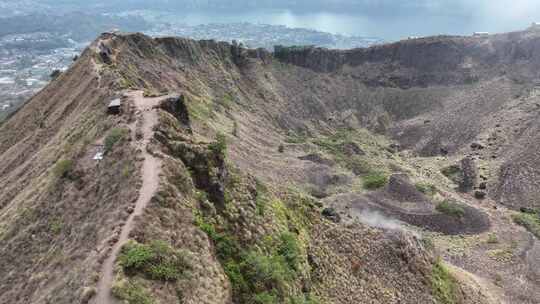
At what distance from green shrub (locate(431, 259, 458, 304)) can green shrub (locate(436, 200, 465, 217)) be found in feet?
61.8

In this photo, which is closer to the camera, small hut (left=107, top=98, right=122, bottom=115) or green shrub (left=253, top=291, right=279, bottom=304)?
green shrub (left=253, top=291, right=279, bottom=304)

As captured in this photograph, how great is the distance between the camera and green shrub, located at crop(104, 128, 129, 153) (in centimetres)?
2580

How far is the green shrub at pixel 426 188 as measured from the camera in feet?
190

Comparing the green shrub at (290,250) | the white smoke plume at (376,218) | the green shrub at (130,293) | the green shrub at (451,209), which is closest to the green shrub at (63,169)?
the green shrub at (130,293)

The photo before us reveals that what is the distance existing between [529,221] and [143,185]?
160 feet

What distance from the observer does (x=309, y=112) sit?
321 ft

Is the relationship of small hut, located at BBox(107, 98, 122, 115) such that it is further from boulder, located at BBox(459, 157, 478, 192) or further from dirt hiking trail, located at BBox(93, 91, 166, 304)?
boulder, located at BBox(459, 157, 478, 192)

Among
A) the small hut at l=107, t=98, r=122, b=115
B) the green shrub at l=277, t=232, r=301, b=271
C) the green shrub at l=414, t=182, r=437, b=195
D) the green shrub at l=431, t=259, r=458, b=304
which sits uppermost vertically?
the small hut at l=107, t=98, r=122, b=115

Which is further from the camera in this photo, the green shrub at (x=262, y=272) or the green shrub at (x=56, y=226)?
the green shrub at (x=56, y=226)

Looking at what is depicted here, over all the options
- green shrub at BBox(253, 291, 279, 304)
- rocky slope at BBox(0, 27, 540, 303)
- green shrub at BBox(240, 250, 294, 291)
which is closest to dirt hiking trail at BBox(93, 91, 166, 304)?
rocky slope at BBox(0, 27, 540, 303)

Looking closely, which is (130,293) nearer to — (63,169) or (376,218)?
(63,169)

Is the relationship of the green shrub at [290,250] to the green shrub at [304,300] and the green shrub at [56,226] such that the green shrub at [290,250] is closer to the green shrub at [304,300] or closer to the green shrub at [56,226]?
the green shrub at [304,300]

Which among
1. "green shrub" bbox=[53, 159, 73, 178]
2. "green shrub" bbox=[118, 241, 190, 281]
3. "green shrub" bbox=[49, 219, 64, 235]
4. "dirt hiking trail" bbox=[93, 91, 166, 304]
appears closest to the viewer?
"dirt hiking trail" bbox=[93, 91, 166, 304]

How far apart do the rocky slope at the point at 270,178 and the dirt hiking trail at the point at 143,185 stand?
9cm
